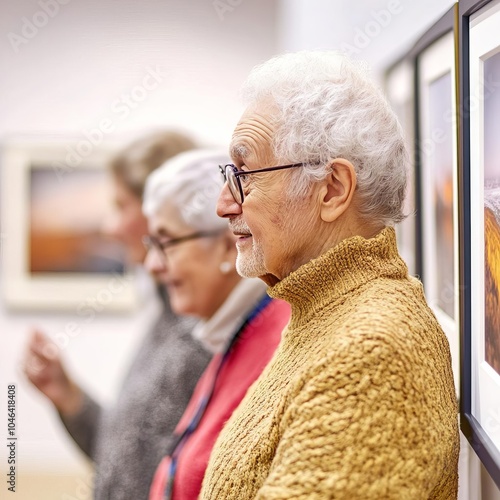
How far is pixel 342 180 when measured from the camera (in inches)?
36.0

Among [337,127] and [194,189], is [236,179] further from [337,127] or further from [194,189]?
[194,189]

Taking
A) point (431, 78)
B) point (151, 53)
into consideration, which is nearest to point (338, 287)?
point (431, 78)

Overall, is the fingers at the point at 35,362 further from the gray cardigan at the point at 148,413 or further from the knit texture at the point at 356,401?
the knit texture at the point at 356,401

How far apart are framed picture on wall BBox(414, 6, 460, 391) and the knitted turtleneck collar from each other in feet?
0.94

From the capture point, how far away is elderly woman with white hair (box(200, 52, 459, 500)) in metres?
0.74

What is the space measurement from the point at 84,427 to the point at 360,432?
6.06ft

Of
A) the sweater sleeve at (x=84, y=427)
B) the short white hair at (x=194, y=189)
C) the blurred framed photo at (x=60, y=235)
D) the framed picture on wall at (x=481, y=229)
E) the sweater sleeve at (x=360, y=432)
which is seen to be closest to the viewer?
the sweater sleeve at (x=360, y=432)

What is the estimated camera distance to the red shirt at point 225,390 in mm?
1387

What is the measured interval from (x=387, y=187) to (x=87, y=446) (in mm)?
1781

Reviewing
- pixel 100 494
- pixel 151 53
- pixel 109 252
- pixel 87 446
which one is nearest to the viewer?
pixel 100 494

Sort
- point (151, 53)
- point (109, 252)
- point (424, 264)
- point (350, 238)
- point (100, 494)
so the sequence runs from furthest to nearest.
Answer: point (109, 252)
point (151, 53)
point (100, 494)
point (424, 264)
point (350, 238)

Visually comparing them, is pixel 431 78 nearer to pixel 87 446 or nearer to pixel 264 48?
pixel 87 446

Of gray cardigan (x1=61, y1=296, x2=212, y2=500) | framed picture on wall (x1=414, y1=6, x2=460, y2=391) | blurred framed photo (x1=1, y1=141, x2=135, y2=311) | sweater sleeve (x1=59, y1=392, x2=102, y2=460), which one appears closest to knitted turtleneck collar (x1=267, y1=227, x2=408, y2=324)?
framed picture on wall (x1=414, y1=6, x2=460, y2=391)

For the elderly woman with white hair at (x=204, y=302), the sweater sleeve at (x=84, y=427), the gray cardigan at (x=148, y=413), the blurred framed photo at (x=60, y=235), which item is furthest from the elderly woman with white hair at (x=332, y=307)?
the blurred framed photo at (x=60, y=235)
